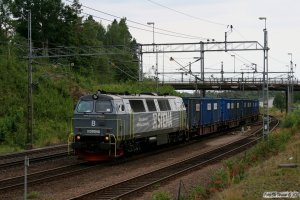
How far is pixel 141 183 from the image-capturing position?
57.2 ft

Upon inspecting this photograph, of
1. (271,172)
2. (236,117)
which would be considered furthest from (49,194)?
(236,117)

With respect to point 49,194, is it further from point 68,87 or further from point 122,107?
point 68,87

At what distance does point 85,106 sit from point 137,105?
2788mm

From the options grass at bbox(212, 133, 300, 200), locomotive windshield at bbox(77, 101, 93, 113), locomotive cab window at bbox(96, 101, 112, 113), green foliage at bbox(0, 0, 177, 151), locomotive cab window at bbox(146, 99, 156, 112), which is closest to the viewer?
grass at bbox(212, 133, 300, 200)

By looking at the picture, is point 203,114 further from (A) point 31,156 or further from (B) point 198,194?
(B) point 198,194

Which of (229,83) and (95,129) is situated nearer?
(95,129)

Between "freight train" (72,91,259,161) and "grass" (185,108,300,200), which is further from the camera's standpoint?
"freight train" (72,91,259,161)

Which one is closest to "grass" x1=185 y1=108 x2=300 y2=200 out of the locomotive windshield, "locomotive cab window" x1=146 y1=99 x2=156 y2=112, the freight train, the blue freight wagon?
the freight train

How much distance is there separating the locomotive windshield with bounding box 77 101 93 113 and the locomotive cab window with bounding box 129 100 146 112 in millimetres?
2006

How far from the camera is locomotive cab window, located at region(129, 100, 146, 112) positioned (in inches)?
920

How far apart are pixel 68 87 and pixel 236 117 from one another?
56.2 ft

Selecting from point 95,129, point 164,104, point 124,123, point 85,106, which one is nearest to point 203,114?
point 164,104

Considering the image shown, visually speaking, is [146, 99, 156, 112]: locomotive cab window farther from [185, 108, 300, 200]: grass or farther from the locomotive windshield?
[185, 108, 300, 200]: grass

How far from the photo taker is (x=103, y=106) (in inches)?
866
